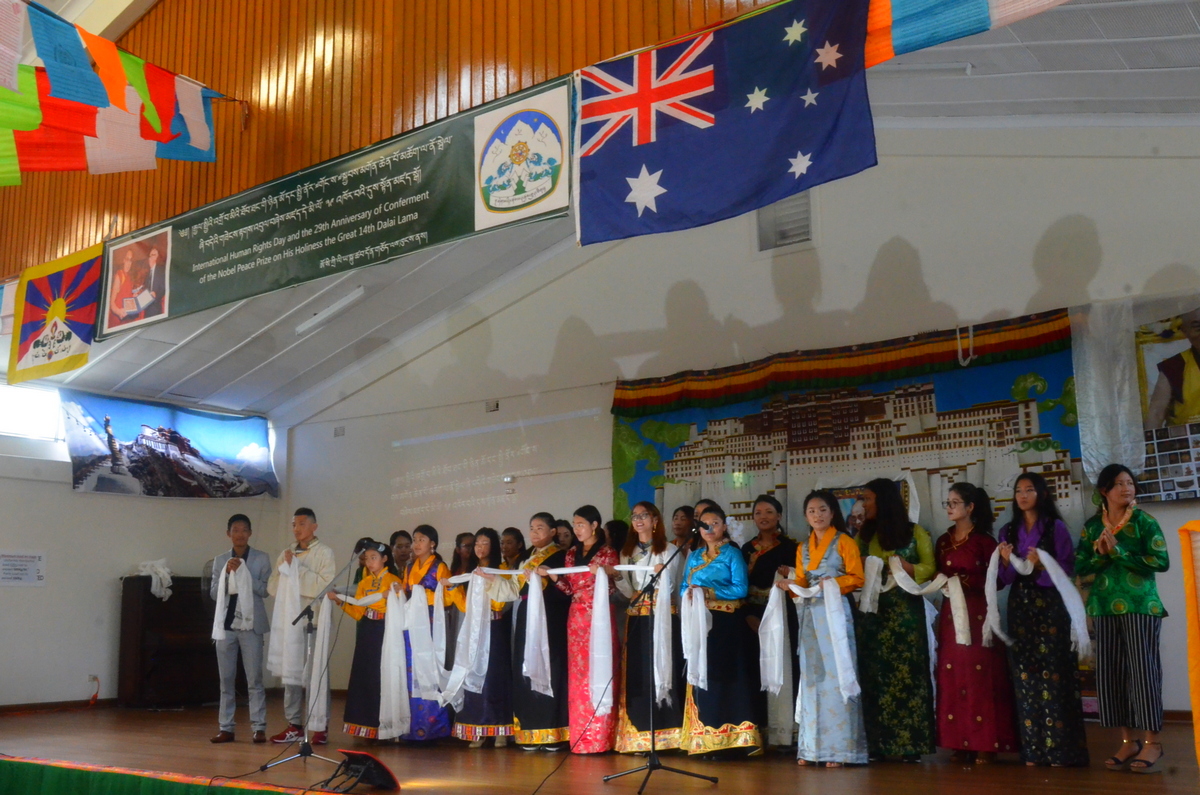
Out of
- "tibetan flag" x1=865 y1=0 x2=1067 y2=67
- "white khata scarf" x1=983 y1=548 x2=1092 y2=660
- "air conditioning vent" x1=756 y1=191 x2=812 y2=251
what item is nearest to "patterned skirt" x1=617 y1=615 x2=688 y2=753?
"white khata scarf" x1=983 y1=548 x2=1092 y2=660

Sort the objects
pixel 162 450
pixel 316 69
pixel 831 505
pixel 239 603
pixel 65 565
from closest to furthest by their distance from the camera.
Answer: pixel 831 505 < pixel 239 603 < pixel 316 69 < pixel 65 565 < pixel 162 450

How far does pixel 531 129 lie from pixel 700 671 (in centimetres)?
288

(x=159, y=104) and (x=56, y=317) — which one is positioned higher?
(x=159, y=104)

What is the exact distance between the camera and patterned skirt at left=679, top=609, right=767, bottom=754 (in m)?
4.93

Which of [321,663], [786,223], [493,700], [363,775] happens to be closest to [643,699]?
[493,700]

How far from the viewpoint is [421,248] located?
18.5ft

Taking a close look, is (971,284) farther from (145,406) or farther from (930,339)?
(145,406)

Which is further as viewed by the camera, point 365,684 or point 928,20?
point 365,684

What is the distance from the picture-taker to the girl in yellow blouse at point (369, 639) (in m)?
6.11

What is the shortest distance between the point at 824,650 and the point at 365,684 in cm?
288

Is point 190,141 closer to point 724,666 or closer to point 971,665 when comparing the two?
point 724,666

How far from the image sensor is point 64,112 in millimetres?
6285

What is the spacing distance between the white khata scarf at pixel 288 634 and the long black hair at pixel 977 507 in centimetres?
384

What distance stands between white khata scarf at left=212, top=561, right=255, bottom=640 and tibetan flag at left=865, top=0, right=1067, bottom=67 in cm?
463
